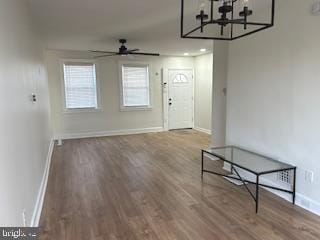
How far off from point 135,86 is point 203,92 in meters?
2.18

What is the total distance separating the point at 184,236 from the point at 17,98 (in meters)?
1.98

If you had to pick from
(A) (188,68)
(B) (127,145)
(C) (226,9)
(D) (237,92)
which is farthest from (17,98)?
(A) (188,68)

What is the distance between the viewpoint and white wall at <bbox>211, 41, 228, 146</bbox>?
15.4 feet

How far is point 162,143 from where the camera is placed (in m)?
6.41

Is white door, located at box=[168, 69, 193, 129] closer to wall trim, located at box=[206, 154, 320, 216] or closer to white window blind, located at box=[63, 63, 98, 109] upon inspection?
white window blind, located at box=[63, 63, 98, 109]

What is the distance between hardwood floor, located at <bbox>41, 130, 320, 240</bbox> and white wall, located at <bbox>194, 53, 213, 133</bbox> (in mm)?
3101

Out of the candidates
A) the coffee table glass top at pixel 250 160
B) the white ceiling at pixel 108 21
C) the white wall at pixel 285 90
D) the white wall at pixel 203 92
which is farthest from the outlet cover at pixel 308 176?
the white wall at pixel 203 92

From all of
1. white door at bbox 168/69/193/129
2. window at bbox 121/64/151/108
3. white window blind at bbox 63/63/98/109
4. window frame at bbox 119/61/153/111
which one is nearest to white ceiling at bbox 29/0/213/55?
white window blind at bbox 63/63/98/109

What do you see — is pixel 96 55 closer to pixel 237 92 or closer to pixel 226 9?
pixel 237 92

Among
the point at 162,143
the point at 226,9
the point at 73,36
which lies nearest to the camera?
the point at 226,9

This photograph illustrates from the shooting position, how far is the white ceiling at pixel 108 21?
10.3 ft

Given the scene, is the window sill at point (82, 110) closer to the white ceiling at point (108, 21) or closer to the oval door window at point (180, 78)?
the white ceiling at point (108, 21)

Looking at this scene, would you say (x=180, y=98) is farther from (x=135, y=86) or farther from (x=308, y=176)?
(x=308, y=176)

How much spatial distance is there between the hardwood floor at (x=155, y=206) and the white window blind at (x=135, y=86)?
3122 millimetres
